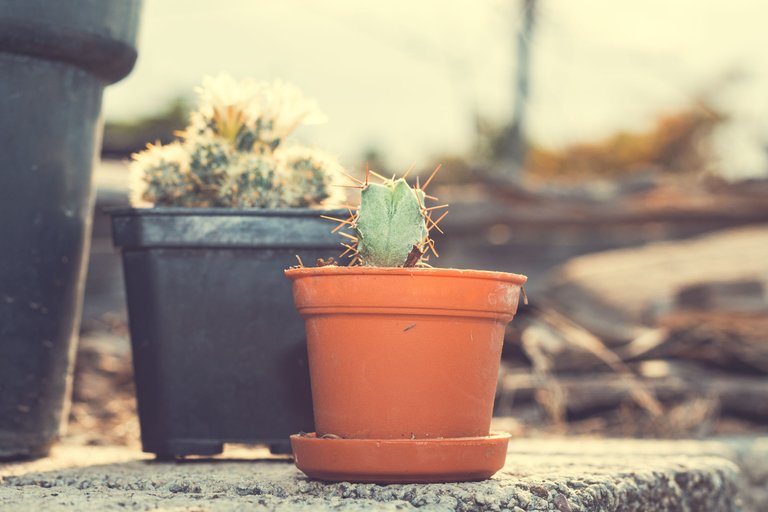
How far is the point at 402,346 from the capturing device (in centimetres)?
190

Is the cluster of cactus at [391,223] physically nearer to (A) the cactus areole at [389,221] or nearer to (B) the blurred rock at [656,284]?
(A) the cactus areole at [389,221]

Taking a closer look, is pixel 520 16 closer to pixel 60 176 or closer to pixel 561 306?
pixel 561 306

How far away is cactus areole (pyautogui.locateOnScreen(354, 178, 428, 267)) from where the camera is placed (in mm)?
Answer: 1935

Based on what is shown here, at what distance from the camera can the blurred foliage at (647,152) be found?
2494 cm

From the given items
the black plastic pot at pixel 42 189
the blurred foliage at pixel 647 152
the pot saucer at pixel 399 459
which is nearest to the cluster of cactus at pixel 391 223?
the pot saucer at pixel 399 459

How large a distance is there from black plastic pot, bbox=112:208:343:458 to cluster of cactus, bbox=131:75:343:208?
0.11m

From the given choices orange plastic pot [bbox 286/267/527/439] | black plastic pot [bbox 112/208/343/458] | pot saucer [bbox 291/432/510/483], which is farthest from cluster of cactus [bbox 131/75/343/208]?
pot saucer [bbox 291/432/510/483]

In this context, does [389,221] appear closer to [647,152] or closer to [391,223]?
[391,223]

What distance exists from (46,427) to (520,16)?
1250cm

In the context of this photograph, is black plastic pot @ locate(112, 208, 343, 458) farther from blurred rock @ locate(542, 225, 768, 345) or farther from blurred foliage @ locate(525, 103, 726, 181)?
blurred foliage @ locate(525, 103, 726, 181)

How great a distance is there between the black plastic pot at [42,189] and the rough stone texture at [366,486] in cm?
18

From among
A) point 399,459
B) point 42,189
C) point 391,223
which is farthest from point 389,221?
point 42,189

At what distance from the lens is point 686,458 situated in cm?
265

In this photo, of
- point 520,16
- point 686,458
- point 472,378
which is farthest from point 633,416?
point 520,16
